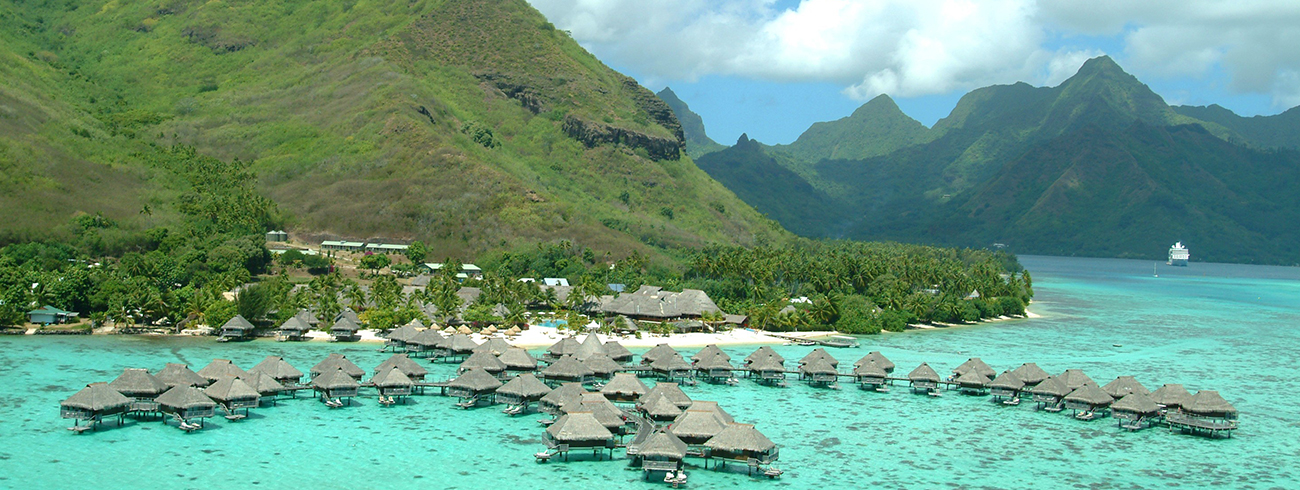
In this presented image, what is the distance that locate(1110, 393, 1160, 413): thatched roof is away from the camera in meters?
47.9

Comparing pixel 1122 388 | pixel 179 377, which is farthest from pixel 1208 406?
pixel 179 377

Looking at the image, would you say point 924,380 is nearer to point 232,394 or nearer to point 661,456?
point 661,456

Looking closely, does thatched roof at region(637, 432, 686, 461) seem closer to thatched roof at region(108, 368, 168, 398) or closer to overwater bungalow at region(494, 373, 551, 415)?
overwater bungalow at region(494, 373, 551, 415)

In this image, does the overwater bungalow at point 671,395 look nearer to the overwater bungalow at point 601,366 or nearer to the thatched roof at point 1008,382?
the overwater bungalow at point 601,366

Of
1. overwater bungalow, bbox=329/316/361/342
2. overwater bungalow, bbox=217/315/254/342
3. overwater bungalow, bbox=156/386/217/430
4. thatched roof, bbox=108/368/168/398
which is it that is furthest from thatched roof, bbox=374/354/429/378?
overwater bungalow, bbox=217/315/254/342

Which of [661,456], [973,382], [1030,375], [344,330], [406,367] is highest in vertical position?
[344,330]

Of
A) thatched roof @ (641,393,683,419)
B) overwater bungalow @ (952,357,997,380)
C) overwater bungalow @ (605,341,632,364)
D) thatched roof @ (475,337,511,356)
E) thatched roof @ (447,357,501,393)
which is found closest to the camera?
thatched roof @ (641,393,683,419)

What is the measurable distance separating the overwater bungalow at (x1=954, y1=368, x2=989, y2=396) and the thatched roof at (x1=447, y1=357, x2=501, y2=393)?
25.7 m

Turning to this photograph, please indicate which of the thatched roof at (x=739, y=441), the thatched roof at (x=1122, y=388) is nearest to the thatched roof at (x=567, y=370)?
the thatched roof at (x=739, y=441)

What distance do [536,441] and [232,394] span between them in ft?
45.6

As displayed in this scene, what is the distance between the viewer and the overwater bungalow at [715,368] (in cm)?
5725

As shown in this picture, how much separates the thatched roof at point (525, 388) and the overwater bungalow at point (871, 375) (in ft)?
63.4

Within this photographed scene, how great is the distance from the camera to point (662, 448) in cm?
3731

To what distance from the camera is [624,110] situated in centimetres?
19962
